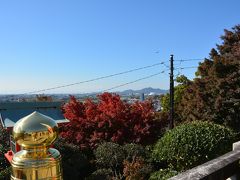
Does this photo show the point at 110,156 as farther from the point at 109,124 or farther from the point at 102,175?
the point at 109,124

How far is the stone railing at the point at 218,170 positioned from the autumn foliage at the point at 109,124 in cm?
892

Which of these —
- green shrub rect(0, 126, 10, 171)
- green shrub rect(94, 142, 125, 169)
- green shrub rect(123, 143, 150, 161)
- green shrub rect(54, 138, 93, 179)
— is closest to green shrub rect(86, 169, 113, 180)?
green shrub rect(94, 142, 125, 169)

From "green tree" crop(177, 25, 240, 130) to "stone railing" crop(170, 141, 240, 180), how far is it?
36.0ft

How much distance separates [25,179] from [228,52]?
55.3 feet

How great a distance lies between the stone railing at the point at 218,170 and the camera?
10.9 feet

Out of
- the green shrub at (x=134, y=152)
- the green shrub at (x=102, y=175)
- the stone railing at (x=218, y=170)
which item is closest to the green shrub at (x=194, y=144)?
the green shrub at (x=134, y=152)

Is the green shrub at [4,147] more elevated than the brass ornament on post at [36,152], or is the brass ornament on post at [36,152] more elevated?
the brass ornament on post at [36,152]

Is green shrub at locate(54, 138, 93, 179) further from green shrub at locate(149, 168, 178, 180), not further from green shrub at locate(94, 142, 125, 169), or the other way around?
green shrub at locate(149, 168, 178, 180)

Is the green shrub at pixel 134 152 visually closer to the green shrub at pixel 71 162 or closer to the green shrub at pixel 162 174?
the green shrub at pixel 71 162

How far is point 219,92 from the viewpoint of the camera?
15.2 meters

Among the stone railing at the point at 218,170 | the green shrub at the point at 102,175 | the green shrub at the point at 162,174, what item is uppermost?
the stone railing at the point at 218,170

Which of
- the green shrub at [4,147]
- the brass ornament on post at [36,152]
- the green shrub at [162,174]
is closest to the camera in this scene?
the brass ornament on post at [36,152]

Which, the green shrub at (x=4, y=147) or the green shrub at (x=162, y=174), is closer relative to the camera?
the green shrub at (x=162, y=174)

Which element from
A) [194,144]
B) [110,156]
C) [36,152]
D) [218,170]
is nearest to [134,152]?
[110,156]
